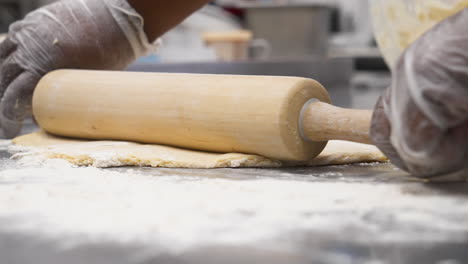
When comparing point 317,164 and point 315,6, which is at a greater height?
point 317,164

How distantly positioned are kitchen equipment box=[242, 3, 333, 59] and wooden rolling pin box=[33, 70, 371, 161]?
436 cm

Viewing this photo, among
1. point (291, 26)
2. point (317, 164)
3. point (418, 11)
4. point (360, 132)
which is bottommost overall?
point (291, 26)

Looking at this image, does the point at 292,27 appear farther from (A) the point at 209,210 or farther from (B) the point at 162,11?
(A) the point at 209,210

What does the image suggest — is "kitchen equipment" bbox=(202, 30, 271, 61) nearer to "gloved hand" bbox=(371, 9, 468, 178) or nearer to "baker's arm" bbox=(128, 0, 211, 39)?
"baker's arm" bbox=(128, 0, 211, 39)

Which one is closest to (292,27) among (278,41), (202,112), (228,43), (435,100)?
(278,41)

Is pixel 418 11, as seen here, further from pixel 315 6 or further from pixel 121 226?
pixel 315 6

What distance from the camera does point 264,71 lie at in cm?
370

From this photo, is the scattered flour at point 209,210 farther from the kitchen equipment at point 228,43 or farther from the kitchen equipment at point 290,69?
the kitchen equipment at point 228,43

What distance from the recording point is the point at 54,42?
1769 mm

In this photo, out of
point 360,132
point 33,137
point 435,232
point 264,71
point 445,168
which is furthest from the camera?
point 264,71

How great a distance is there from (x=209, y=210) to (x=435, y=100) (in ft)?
1.27

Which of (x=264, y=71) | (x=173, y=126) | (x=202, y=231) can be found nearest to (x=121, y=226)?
(x=202, y=231)

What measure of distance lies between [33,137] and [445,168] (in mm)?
1204

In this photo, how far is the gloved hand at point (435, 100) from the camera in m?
0.87
